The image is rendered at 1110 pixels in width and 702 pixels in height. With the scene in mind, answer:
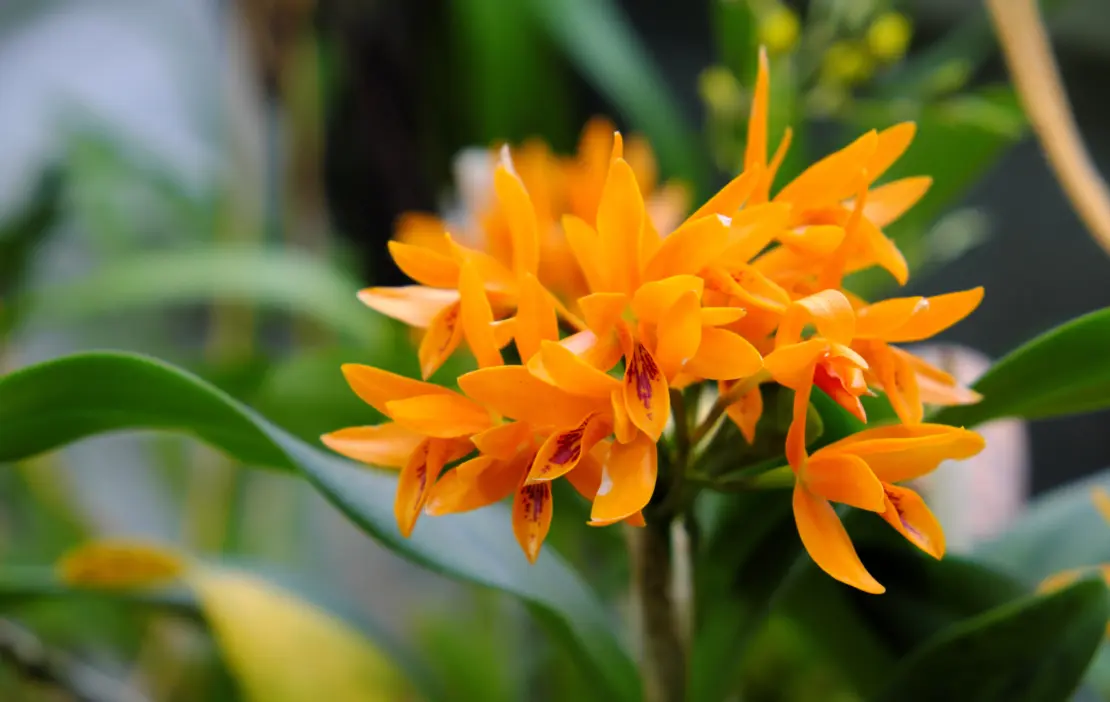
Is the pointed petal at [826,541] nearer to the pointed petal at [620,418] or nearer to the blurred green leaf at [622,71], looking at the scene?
the pointed petal at [620,418]

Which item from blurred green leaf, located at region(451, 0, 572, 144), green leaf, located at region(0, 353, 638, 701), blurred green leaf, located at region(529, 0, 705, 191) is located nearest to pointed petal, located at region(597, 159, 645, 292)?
green leaf, located at region(0, 353, 638, 701)

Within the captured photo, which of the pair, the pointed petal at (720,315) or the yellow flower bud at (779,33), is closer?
the pointed petal at (720,315)

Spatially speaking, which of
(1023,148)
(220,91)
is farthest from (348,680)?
(220,91)

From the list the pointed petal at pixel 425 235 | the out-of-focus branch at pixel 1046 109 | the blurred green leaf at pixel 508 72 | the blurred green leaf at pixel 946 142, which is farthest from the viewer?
the blurred green leaf at pixel 508 72

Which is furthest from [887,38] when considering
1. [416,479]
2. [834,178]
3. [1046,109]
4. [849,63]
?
[416,479]

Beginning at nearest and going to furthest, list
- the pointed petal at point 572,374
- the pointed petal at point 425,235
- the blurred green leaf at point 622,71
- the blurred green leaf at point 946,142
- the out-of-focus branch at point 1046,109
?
the pointed petal at point 572,374, the out-of-focus branch at point 1046,109, the blurred green leaf at point 946,142, the pointed petal at point 425,235, the blurred green leaf at point 622,71

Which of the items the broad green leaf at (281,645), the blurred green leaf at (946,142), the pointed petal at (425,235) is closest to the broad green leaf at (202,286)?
the pointed petal at (425,235)

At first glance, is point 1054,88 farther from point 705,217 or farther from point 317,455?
point 317,455
